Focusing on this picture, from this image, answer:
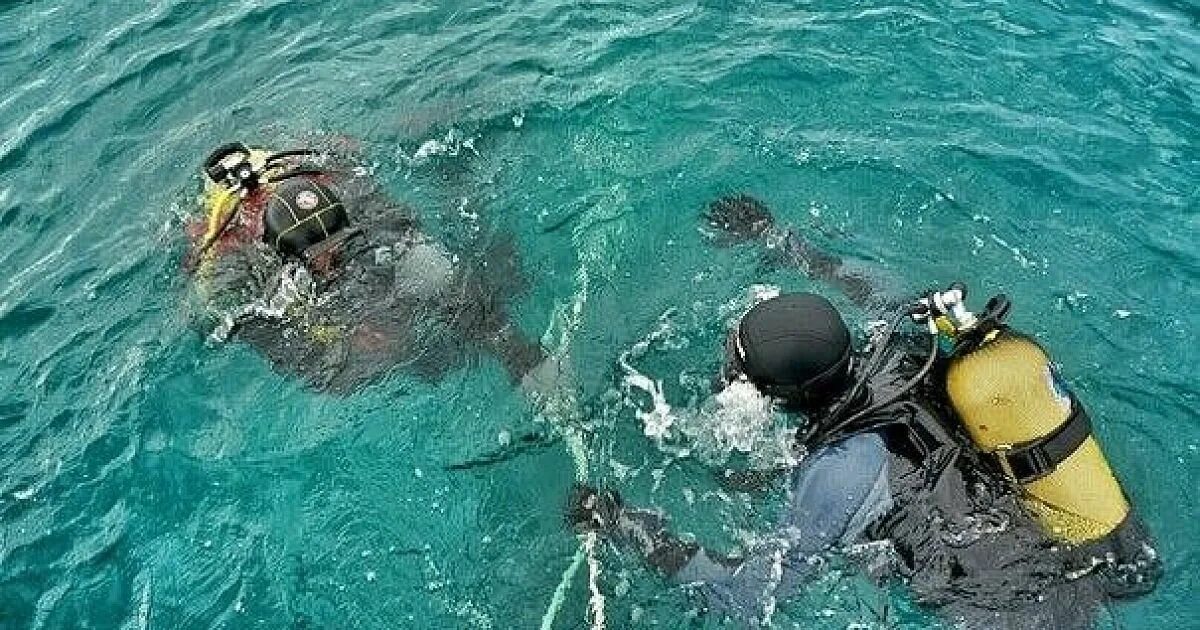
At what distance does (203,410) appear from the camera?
22.8 feet

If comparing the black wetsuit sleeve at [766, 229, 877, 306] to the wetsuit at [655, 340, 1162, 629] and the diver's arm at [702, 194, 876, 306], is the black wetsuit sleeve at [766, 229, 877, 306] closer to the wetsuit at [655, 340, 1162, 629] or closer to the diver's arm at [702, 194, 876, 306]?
the diver's arm at [702, 194, 876, 306]

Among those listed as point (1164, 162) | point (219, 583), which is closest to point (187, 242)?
point (219, 583)

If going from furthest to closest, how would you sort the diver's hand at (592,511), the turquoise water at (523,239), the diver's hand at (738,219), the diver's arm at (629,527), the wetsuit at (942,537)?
the diver's hand at (738,219), the turquoise water at (523,239), the diver's hand at (592,511), the diver's arm at (629,527), the wetsuit at (942,537)

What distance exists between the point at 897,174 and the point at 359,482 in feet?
15.5

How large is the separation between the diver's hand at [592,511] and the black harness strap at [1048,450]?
2024 mm

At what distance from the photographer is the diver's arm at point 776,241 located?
6.88m

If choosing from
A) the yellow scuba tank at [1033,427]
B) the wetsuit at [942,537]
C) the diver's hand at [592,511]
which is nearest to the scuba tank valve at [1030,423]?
the yellow scuba tank at [1033,427]

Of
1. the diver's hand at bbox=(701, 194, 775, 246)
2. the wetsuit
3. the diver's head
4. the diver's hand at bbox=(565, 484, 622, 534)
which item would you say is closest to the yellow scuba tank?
the wetsuit

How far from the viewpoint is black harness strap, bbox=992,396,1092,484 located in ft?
15.1

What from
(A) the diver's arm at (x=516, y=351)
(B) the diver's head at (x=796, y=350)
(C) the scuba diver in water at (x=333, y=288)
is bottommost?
(A) the diver's arm at (x=516, y=351)

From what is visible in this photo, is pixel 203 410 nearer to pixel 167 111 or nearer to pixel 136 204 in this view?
pixel 136 204

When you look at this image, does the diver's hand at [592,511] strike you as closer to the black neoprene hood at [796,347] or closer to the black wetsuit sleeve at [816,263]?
the black neoprene hood at [796,347]

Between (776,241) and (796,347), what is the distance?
2873mm

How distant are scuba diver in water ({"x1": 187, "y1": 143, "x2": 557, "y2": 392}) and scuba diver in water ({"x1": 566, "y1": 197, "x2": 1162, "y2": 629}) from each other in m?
2.39
